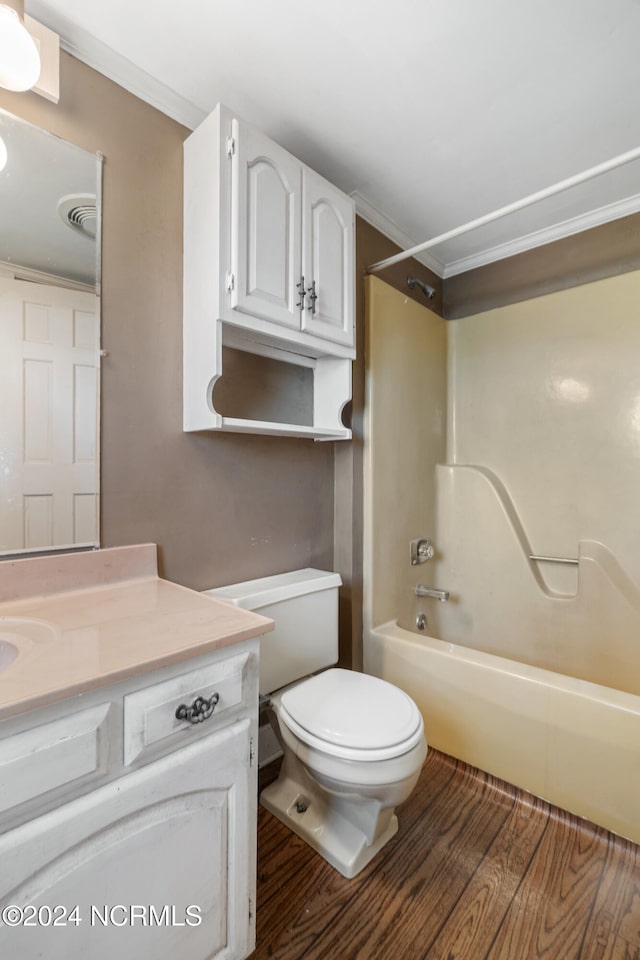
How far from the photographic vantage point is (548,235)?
218cm

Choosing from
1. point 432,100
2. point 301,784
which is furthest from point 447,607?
point 432,100

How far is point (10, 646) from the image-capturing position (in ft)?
2.81

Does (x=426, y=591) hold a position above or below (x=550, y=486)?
below

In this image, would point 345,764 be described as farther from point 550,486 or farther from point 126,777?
point 550,486

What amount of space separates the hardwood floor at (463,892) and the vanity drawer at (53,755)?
81cm

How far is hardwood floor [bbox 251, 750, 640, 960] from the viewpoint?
3.49 ft

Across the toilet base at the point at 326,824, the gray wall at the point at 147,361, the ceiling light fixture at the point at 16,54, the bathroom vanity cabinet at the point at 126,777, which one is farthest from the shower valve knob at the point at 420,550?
the ceiling light fixture at the point at 16,54

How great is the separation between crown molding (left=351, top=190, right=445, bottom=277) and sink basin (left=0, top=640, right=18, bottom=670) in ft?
6.61

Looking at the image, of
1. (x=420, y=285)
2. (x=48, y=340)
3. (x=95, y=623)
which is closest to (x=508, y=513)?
(x=420, y=285)

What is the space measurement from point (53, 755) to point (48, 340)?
0.97 meters

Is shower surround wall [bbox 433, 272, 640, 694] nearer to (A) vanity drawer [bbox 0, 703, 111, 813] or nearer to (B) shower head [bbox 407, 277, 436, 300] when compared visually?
(B) shower head [bbox 407, 277, 436, 300]

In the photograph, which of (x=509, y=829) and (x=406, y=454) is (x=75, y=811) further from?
(x=406, y=454)

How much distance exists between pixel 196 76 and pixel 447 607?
2.40 m

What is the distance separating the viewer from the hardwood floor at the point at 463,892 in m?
1.06
